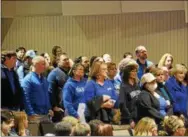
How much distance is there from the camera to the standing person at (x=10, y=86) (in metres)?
4.88

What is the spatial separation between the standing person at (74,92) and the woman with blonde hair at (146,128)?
1.00m

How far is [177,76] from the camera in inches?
244

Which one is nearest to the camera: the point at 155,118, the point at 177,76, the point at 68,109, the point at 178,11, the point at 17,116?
the point at 17,116

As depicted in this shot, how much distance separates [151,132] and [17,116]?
129cm

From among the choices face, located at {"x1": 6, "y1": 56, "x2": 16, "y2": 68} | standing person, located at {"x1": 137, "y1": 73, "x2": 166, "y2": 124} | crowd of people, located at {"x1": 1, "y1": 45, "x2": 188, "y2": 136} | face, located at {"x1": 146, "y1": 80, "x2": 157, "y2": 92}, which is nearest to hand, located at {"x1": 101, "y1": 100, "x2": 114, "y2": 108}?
crowd of people, located at {"x1": 1, "y1": 45, "x2": 188, "y2": 136}

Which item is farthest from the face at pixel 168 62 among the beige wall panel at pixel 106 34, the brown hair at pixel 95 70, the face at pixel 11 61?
the beige wall panel at pixel 106 34

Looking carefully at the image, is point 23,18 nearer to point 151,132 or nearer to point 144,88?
point 144,88

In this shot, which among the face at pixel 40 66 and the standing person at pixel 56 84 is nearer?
the face at pixel 40 66

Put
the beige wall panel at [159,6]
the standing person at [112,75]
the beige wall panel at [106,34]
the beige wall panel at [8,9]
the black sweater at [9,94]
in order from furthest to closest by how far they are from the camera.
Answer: the beige wall panel at [8,9], the beige wall panel at [106,34], the beige wall panel at [159,6], the standing person at [112,75], the black sweater at [9,94]

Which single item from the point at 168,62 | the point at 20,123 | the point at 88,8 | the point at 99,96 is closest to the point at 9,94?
the point at 20,123

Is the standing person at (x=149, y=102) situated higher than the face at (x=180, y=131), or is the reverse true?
the standing person at (x=149, y=102)

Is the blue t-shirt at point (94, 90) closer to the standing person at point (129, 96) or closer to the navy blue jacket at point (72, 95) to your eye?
the standing person at point (129, 96)

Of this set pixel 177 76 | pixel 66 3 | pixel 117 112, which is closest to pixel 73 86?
pixel 117 112

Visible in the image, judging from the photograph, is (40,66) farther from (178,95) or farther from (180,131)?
(178,95)
